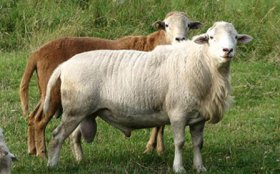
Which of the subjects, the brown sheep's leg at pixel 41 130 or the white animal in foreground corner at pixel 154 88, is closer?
the white animal in foreground corner at pixel 154 88

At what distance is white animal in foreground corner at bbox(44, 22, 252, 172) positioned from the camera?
7254mm

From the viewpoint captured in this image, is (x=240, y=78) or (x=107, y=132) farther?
(x=240, y=78)

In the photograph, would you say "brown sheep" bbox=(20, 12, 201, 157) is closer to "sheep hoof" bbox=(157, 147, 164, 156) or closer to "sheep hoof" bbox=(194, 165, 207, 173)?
"sheep hoof" bbox=(157, 147, 164, 156)

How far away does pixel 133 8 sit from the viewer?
1490 cm

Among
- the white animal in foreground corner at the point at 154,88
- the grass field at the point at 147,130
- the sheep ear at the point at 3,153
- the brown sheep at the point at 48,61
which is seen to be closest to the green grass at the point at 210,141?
the grass field at the point at 147,130

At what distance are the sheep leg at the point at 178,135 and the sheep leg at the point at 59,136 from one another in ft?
3.24

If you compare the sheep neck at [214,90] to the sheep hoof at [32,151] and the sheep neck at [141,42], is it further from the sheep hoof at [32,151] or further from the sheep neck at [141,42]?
the sheep hoof at [32,151]

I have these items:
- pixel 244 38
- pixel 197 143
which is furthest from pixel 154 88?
pixel 244 38

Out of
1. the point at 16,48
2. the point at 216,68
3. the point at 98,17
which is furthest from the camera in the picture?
the point at 98,17

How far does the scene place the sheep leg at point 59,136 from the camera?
7475mm

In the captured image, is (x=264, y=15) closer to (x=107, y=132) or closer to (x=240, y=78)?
(x=240, y=78)

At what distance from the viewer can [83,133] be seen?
25.2 ft

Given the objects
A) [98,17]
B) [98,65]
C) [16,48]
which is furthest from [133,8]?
[98,65]

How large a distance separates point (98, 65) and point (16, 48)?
22.3 ft
